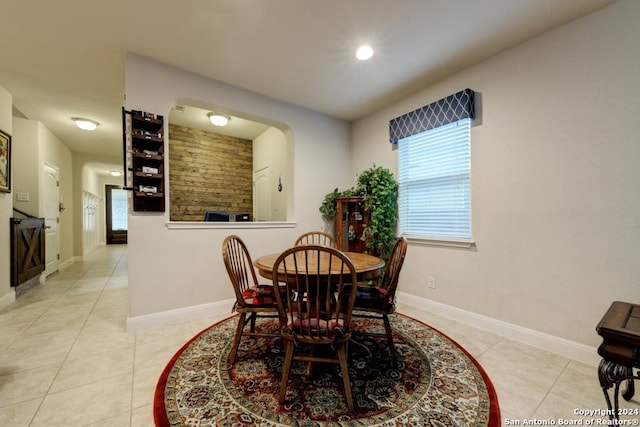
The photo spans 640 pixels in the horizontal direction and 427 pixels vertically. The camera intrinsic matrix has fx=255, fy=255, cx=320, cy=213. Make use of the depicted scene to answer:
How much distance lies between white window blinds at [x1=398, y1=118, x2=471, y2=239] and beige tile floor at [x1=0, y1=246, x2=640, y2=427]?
39.9 inches

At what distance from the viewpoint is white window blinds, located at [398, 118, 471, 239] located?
8.83 feet

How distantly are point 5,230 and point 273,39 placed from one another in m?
4.03

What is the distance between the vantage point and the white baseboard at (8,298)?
9.93 ft

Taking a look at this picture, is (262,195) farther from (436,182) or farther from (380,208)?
(436,182)

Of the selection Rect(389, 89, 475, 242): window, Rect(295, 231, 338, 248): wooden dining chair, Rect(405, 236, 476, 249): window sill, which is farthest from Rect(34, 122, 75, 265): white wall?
Rect(405, 236, 476, 249): window sill

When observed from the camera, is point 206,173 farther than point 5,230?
Yes

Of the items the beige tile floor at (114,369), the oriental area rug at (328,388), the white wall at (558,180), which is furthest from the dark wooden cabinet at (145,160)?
the white wall at (558,180)

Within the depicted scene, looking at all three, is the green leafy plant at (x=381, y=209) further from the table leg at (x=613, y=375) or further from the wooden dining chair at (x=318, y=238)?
the table leg at (x=613, y=375)

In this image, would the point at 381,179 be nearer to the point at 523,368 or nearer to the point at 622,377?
the point at 523,368

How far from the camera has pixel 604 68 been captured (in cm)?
188

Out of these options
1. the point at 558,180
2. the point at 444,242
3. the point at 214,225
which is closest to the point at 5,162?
the point at 214,225

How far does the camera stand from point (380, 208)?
319 centimetres

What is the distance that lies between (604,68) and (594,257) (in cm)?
140

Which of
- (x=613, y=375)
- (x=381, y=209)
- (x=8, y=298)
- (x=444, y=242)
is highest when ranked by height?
(x=381, y=209)
